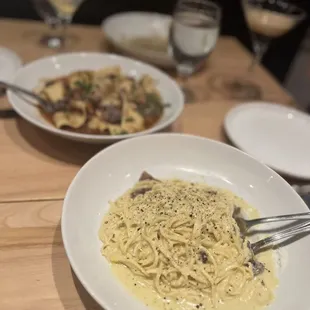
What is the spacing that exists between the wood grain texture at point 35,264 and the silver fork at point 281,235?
34cm

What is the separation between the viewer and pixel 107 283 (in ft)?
2.43

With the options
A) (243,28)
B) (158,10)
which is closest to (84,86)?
(158,10)

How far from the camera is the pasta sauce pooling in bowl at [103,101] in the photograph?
118 cm

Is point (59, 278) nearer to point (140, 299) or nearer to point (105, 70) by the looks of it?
point (140, 299)

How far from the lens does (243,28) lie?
254cm

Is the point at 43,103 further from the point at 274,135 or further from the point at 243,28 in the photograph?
the point at 243,28

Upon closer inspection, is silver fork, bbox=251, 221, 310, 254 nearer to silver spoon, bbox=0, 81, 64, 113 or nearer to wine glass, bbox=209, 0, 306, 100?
silver spoon, bbox=0, 81, 64, 113

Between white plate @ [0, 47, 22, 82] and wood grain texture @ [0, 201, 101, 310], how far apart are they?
0.52m

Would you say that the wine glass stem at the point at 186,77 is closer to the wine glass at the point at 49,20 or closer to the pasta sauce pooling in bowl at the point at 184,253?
the wine glass at the point at 49,20

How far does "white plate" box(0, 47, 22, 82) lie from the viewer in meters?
1.31

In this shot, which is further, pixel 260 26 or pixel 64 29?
pixel 64 29

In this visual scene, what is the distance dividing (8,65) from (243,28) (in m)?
1.60

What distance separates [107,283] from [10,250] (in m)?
0.22

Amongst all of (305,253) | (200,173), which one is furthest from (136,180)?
(305,253)
